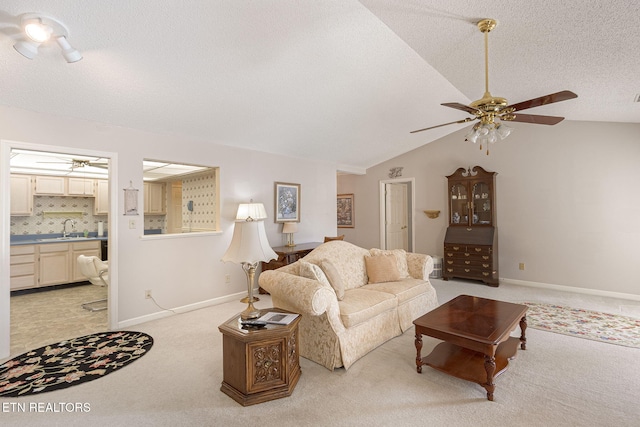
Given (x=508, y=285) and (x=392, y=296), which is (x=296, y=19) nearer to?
(x=392, y=296)

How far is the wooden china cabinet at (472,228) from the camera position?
5363 mm

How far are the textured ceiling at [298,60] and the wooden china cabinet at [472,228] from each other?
5.51 ft

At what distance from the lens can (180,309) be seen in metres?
4.05

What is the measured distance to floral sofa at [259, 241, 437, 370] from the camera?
255 cm

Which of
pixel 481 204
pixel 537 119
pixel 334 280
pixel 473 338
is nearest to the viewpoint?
pixel 473 338

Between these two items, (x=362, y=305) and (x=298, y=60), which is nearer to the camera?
(x=362, y=305)

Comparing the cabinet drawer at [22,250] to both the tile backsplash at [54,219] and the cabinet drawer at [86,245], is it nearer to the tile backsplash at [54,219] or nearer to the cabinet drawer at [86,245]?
the cabinet drawer at [86,245]

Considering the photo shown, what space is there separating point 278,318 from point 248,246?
1.97 ft

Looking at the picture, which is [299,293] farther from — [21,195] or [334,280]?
[21,195]

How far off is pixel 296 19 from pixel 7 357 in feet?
13.1

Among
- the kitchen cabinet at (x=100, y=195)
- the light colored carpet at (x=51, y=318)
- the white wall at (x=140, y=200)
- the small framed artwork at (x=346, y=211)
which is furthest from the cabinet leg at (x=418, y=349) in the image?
the kitchen cabinet at (x=100, y=195)

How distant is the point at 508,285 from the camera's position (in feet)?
17.8

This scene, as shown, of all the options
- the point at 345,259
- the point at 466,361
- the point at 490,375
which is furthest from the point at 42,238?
the point at 490,375

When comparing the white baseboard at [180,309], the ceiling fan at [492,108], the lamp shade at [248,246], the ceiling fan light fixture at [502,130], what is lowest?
the white baseboard at [180,309]
